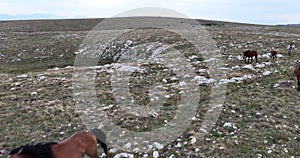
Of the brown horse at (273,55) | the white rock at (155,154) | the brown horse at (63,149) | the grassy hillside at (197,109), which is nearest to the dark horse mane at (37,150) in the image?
the brown horse at (63,149)

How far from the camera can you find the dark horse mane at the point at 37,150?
6.04 meters

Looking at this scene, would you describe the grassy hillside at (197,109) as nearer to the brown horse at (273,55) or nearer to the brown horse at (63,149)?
the brown horse at (273,55)

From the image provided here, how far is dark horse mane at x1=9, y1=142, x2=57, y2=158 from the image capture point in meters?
6.04

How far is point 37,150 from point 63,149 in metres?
0.67

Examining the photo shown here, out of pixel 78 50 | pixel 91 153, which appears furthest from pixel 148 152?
pixel 78 50

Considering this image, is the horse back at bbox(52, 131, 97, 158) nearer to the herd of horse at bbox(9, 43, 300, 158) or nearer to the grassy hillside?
the herd of horse at bbox(9, 43, 300, 158)

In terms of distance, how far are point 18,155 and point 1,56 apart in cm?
3287

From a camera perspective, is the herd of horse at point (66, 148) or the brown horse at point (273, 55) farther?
the brown horse at point (273, 55)

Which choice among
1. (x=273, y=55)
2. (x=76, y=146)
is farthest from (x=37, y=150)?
(x=273, y=55)

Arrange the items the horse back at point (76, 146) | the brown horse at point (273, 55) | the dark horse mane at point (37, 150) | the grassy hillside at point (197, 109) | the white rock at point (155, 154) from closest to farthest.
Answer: the dark horse mane at point (37, 150) < the horse back at point (76, 146) < the white rock at point (155, 154) < the grassy hillside at point (197, 109) < the brown horse at point (273, 55)

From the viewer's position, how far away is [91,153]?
24.7ft

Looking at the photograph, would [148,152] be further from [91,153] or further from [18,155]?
[18,155]

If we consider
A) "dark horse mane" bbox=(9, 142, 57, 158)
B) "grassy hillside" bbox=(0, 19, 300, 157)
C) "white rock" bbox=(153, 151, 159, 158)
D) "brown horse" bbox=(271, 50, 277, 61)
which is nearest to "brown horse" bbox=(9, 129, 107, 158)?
"dark horse mane" bbox=(9, 142, 57, 158)

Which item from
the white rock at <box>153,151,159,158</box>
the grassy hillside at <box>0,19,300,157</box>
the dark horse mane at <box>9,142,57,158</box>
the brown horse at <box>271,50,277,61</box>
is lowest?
the white rock at <box>153,151,159,158</box>
